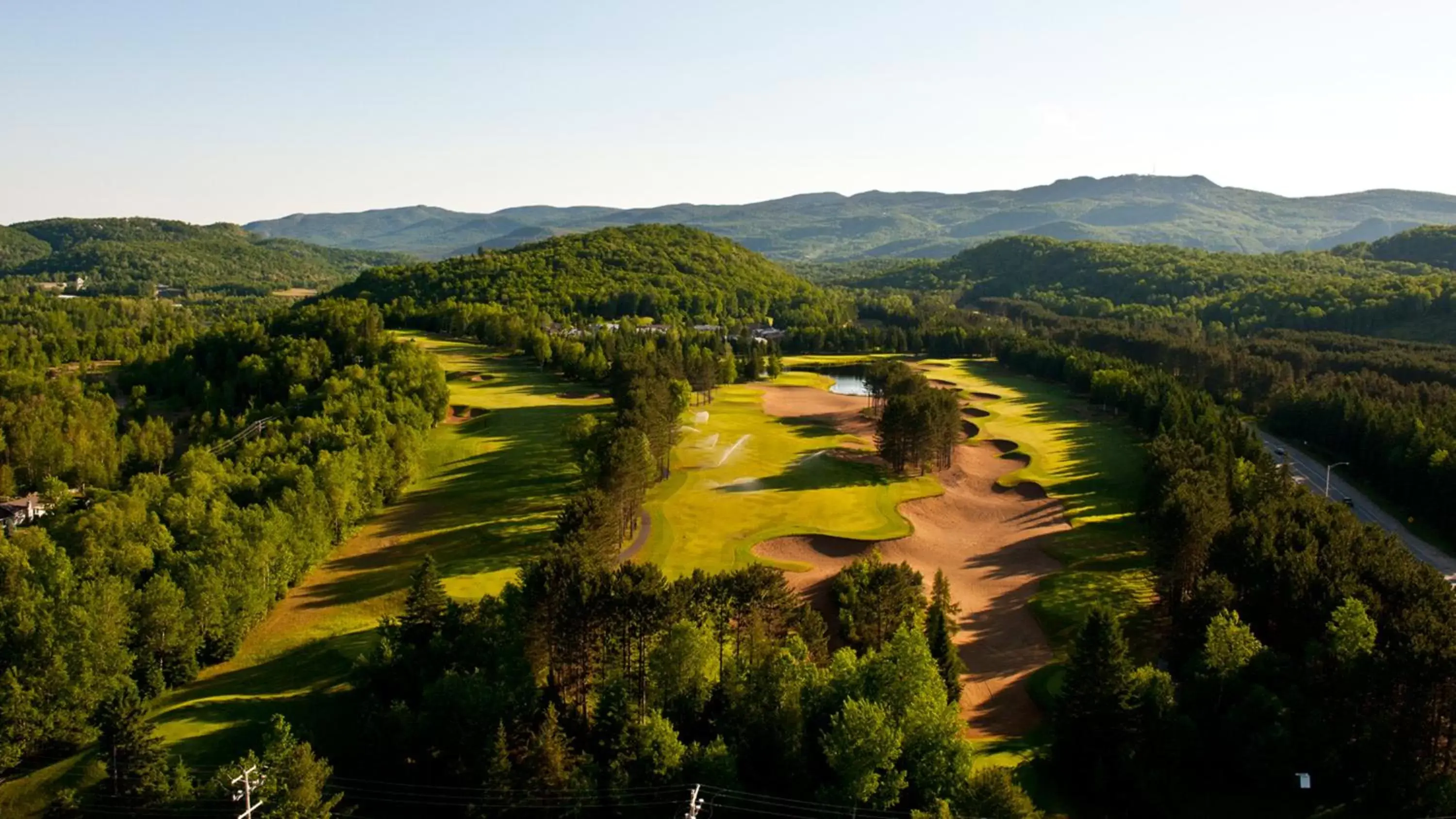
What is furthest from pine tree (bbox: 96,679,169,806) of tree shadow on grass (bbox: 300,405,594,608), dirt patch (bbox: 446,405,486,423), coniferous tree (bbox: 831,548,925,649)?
dirt patch (bbox: 446,405,486,423)

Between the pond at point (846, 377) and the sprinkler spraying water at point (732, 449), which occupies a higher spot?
the pond at point (846, 377)

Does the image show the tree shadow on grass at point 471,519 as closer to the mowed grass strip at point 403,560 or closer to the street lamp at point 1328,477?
the mowed grass strip at point 403,560

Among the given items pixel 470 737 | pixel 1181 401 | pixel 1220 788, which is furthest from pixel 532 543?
pixel 1181 401

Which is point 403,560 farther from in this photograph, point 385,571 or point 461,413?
point 461,413

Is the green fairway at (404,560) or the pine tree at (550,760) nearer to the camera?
the pine tree at (550,760)

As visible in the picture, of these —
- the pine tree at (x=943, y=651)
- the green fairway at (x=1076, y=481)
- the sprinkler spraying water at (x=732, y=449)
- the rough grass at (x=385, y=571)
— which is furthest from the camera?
the sprinkler spraying water at (x=732, y=449)

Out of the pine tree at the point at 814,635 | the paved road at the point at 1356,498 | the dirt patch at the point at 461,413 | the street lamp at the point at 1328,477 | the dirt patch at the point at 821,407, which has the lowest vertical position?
the paved road at the point at 1356,498

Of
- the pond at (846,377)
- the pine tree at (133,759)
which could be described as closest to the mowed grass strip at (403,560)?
the pine tree at (133,759)
